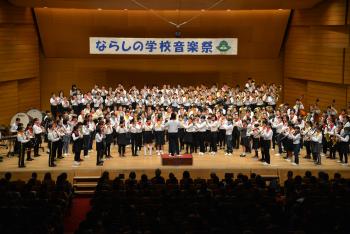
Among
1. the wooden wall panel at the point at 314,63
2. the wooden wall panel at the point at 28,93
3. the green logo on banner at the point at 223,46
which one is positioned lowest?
the wooden wall panel at the point at 28,93

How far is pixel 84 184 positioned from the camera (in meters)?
17.7

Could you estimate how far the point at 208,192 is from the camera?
1337 centimetres

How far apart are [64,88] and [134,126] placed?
28.7ft

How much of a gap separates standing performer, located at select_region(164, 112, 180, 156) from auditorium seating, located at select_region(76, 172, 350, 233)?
4.16 meters

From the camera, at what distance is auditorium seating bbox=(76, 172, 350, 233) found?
35.3ft

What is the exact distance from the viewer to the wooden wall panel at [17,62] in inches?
925

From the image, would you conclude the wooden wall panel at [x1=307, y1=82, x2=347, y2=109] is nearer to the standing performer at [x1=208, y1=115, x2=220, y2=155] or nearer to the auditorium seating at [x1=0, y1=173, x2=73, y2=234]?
the standing performer at [x1=208, y1=115, x2=220, y2=155]

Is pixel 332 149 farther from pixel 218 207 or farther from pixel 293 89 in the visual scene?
pixel 218 207

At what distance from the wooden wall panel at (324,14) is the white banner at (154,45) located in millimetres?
3699

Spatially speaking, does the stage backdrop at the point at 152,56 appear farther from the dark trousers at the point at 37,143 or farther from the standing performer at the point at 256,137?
the standing performer at the point at 256,137

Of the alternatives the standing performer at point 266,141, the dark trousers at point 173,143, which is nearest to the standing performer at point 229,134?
the standing performer at point 266,141

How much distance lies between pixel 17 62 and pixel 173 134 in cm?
906

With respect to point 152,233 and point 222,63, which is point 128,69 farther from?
point 152,233

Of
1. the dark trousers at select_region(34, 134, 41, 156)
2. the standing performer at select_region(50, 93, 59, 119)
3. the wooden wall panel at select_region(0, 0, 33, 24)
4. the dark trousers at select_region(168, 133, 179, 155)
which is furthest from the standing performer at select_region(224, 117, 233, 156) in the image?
the wooden wall panel at select_region(0, 0, 33, 24)
